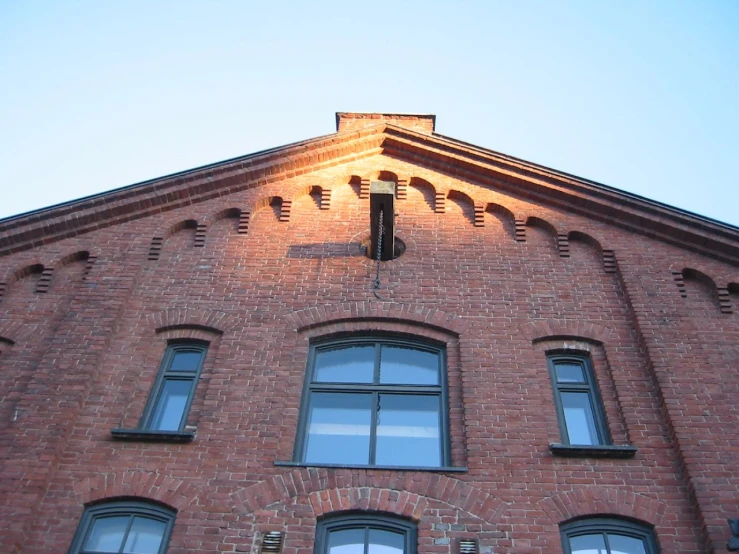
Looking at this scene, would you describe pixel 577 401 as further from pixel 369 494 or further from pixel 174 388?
pixel 174 388

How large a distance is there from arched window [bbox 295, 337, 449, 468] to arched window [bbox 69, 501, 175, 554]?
175 cm

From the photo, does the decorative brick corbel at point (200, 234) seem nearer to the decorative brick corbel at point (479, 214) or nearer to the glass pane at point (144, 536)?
the decorative brick corbel at point (479, 214)

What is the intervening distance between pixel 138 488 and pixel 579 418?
5353mm

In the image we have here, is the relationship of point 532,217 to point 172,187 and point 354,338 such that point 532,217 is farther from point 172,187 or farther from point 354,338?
point 172,187

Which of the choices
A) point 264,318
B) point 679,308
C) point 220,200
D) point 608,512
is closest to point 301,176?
point 220,200

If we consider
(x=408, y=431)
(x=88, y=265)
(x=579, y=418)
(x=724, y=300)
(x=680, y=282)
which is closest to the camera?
(x=408, y=431)

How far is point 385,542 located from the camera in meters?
8.70

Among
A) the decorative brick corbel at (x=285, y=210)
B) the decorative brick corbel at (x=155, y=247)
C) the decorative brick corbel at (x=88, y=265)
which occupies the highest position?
the decorative brick corbel at (x=285, y=210)

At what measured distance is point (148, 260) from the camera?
40.4 ft

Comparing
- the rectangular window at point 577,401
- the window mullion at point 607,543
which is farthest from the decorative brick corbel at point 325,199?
the window mullion at point 607,543

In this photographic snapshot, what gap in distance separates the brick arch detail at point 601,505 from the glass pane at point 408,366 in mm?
2374

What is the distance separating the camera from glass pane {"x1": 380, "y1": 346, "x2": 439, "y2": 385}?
423 inches

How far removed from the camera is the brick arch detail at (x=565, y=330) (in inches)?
432

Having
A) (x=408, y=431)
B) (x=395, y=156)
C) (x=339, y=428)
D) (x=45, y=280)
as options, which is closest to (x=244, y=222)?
(x=45, y=280)
